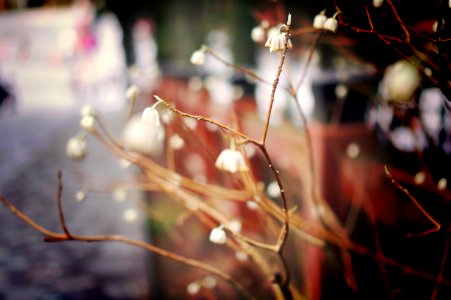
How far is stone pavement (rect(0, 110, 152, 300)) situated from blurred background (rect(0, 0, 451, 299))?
0.02 metres

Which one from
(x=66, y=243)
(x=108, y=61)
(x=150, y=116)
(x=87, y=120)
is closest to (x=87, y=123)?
(x=87, y=120)

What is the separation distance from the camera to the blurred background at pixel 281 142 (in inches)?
70.6

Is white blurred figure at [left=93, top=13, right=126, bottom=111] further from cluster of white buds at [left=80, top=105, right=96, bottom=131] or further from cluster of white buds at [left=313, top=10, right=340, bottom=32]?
cluster of white buds at [left=313, top=10, right=340, bottom=32]

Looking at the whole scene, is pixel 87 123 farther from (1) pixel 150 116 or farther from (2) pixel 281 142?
(2) pixel 281 142

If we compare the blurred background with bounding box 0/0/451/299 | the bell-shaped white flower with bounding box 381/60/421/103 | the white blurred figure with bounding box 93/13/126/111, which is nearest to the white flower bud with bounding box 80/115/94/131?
the blurred background with bounding box 0/0/451/299

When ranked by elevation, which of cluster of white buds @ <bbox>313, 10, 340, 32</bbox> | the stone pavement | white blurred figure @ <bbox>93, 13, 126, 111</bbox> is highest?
cluster of white buds @ <bbox>313, 10, 340, 32</bbox>

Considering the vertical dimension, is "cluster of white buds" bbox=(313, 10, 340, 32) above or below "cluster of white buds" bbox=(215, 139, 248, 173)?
above

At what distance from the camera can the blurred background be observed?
5.88 ft

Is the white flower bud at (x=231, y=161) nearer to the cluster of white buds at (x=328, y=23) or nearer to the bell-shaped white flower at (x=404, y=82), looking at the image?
the cluster of white buds at (x=328, y=23)

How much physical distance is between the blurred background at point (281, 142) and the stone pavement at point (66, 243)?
0.08ft

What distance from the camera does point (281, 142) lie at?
289cm

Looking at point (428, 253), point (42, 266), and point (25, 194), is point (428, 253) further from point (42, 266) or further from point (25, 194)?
point (25, 194)

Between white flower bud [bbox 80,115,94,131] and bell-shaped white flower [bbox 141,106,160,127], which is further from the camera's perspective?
white flower bud [bbox 80,115,94,131]

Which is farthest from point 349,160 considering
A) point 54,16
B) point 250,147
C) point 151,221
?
point 54,16
